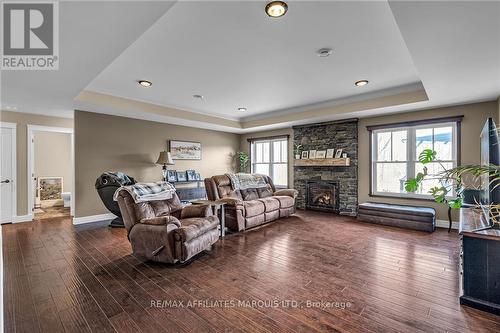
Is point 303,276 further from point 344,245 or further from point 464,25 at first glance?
point 464,25

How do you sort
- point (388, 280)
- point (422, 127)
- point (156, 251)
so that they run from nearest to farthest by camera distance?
point (388, 280), point (156, 251), point (422, 127)

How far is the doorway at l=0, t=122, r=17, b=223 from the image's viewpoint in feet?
16.8

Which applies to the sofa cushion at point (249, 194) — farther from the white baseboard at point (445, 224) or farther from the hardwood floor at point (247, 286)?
the white baseboard at point (445, 224)

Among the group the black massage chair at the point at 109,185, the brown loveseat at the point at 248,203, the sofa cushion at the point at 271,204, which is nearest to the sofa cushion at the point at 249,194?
the brown loveseat at the point at 248,203

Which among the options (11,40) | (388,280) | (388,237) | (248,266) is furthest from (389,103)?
(11,40)

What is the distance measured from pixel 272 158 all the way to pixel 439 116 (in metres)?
4.34

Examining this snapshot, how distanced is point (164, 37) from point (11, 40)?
1.41 m

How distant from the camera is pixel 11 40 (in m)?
2.34

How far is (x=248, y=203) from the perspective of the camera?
4.74 metres

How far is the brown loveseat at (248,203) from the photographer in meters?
4.44

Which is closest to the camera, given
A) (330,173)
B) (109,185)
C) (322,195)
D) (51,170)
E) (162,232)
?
(162,232)

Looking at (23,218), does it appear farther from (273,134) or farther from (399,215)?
(399,215)

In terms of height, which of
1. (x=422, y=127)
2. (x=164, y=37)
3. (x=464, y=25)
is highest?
(x=164, y=37)

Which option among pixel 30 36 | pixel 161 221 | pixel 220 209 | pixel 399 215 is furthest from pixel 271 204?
pixel 30 36
